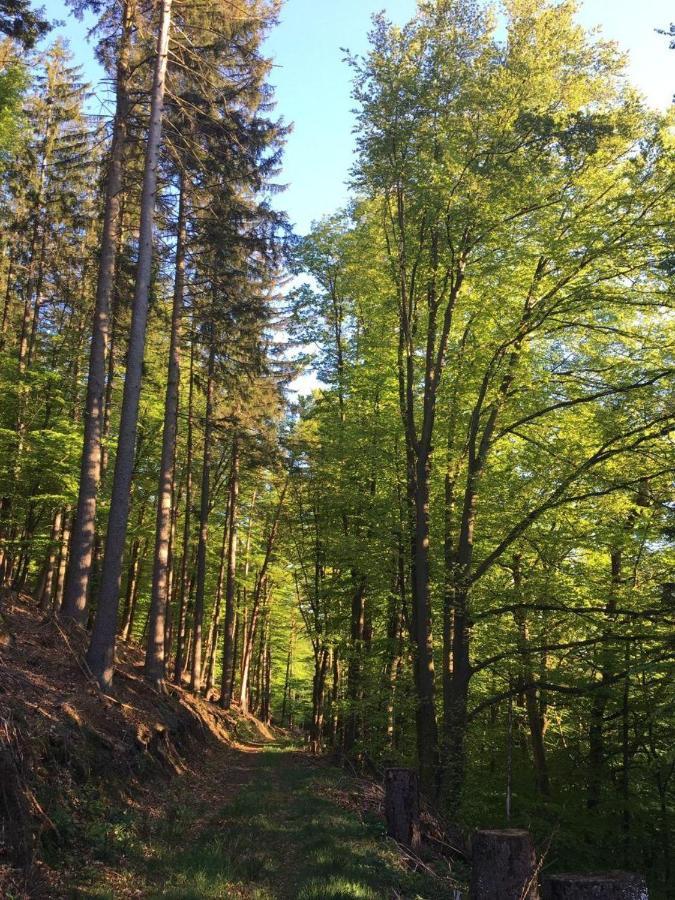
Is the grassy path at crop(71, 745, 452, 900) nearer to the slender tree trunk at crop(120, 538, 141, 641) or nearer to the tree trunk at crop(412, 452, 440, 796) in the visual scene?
the tree trunk at crop(412, 452, 440, 796)

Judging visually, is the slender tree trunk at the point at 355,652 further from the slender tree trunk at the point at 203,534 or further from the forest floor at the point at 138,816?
the slender tree trunk at the point at 203,534

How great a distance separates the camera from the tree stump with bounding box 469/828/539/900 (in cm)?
529

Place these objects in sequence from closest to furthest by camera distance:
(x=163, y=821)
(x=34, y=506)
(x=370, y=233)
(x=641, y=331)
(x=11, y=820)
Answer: (x=11, y=820) → (x=163, y=821) → (x=641, y=331) → (x=370, y=233) → (x=34, y=506)

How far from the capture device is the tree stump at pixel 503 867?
17.4 feet

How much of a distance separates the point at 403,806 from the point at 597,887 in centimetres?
411

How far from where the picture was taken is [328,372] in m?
19.6

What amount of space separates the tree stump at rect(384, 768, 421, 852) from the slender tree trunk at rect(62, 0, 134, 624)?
6727mm

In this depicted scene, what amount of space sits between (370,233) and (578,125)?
658 cm

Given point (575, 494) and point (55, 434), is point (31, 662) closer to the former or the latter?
point (55, 434)

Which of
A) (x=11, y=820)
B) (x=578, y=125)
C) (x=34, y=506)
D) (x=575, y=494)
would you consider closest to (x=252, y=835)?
(x=11, y=820)

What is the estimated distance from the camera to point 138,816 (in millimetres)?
7480

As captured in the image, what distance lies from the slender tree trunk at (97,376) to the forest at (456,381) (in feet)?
0.18

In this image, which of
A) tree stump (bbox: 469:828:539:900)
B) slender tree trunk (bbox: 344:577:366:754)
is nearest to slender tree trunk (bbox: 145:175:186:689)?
slender tree trunk (bbox: 344:577:366:754)

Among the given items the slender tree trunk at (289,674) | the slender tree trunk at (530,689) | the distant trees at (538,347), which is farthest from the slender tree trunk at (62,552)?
the slender tree trunk at (289,674)
